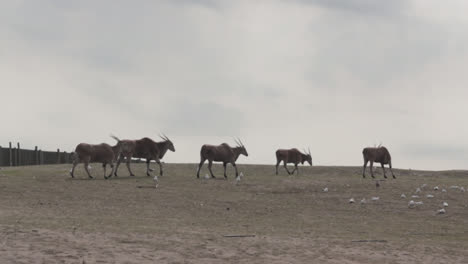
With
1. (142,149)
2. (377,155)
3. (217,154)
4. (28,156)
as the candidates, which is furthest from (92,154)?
(28,156)

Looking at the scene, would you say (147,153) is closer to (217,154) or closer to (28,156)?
(217,154)

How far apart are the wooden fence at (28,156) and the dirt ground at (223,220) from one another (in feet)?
50.3

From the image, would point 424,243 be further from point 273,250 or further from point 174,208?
point 174,208

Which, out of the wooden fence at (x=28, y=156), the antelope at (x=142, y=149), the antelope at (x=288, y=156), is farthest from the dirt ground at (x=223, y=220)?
the wooden fence at (x=28, y=156)

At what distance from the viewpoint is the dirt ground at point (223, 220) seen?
41.3ft

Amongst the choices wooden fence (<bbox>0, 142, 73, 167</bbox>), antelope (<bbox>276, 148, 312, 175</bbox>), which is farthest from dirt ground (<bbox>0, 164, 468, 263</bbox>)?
wooden fence (<bbox>0, 142, 73, 167</bbox>)

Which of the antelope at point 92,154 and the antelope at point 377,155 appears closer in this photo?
the antelope at point 92,154

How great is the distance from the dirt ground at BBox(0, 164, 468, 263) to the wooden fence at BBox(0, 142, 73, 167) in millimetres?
15341

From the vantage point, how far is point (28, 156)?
4972cm

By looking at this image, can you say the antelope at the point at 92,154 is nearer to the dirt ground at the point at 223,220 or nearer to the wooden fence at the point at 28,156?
the dirt ground at the point at 223,220

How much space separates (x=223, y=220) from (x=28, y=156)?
34.8m

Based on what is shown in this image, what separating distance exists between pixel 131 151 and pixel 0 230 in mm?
17307

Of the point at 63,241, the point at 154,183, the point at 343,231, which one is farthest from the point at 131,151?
Answer: the point at 63,241

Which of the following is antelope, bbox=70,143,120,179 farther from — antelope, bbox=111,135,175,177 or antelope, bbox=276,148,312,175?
antelope, bbox=276,148,312,175
